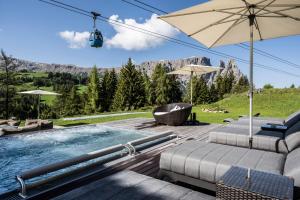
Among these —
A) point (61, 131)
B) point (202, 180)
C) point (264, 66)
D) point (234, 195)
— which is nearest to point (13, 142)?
point (61, 131)

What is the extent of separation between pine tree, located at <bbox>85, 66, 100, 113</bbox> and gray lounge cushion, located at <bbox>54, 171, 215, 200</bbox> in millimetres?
30312

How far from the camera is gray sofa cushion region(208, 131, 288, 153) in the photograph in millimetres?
3553

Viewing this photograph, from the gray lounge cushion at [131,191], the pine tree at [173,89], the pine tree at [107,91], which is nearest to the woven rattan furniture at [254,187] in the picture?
the gray lounge cushion at [131,191]

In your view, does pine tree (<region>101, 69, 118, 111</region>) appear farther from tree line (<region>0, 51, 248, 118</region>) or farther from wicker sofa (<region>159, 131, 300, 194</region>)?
wicker sofa (<region>159, 131, 300, 194</region>)

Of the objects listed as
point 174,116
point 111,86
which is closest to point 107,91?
point 111,86

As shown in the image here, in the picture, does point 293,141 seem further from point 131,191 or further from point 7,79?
point 7,79

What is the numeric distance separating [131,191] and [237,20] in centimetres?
367

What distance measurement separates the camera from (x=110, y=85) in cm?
3359

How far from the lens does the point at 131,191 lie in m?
1.87

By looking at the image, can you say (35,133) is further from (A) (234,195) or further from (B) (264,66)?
(B) (264,66)

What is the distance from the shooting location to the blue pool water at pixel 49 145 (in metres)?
4.69

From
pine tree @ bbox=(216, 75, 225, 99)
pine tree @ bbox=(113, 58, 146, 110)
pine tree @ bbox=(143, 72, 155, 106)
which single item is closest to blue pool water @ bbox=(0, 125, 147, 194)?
pine tree @ bbox=(113, 58, 146, 110)

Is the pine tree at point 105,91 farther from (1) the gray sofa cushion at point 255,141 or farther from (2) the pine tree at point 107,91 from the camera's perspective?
(1) the gray sofa cushion at point 255,141

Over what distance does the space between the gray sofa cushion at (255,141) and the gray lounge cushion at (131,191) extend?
2395mm
